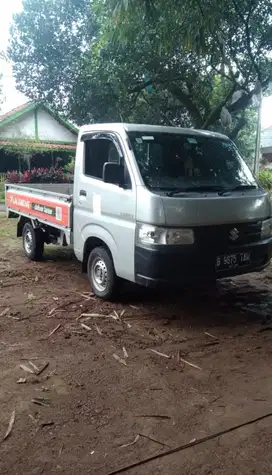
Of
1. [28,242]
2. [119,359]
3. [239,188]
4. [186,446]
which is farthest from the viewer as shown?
[28,242]

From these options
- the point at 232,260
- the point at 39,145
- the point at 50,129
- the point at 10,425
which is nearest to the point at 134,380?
the point at 10,425

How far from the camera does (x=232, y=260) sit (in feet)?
15.1

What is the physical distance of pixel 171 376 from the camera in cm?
346

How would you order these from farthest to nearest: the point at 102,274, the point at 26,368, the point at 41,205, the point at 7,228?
the point at 7,228 → the point at 41,205 → the point at 102,274 → the point at 26,368

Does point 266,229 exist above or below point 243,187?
below

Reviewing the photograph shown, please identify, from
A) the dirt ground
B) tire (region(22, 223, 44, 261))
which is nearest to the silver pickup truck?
the dirt ground

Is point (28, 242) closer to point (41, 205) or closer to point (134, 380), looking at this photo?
point (41, 205)

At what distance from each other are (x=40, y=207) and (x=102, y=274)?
79.3 inches

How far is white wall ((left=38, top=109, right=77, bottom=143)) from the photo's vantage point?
23828 millimetres

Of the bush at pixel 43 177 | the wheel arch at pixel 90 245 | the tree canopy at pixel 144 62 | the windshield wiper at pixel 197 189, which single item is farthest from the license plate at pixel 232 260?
the bush at pixel 43 177

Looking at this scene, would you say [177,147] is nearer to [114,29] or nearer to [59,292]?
[114,29]

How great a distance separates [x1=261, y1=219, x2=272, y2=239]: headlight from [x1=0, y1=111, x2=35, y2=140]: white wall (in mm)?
20206

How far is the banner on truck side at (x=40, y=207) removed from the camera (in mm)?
5883

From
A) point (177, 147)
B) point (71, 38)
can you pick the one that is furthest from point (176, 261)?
point (71, 38)
